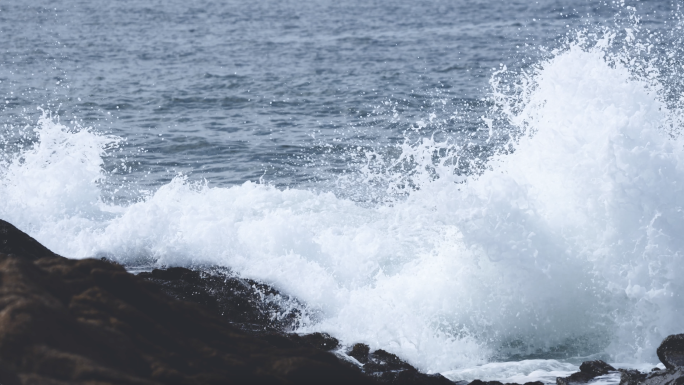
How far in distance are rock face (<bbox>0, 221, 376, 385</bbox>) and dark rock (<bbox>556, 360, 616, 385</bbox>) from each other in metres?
2.23

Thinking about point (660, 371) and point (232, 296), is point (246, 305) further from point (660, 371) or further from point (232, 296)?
point (660, 371)

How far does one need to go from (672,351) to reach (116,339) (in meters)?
3.98

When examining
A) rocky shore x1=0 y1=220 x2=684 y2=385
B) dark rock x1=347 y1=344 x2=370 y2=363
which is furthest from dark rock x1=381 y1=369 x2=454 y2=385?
rocky shore x1=0 y1=220 x2=684 y2=385

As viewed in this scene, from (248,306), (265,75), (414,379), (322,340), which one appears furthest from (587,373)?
(265,75)

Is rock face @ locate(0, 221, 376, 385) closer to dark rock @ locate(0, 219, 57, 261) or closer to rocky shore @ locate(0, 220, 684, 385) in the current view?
rocky shore @ locate(0, 220, 684, 385)

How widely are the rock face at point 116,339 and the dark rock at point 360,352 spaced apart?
1.82 meters

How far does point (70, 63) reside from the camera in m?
21.8

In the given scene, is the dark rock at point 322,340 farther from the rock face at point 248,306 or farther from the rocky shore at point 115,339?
the rocky shore at point 115,339

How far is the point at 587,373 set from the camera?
5508 mm

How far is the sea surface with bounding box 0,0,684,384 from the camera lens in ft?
22.5

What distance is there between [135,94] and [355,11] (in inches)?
726

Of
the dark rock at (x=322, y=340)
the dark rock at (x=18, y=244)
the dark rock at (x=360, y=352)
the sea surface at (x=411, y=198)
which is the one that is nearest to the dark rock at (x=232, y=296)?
the sea surface at (x=411, y=198)

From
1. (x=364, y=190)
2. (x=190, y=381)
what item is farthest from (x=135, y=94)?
(x=190, y=381)

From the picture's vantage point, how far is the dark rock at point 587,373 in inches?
211
